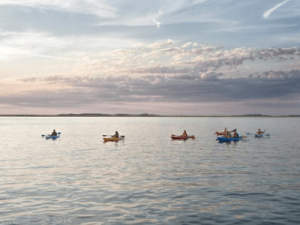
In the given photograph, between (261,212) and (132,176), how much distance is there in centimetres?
1349

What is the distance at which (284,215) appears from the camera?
1816 cm

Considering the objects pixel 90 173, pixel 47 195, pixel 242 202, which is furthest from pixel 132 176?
pixel 242 202

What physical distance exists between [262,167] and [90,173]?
726 inches

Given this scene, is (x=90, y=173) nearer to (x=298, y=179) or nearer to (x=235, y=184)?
(x=235, y=184)

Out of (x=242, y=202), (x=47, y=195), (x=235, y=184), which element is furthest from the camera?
(x=235, y=184)

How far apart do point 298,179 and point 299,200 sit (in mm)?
7655

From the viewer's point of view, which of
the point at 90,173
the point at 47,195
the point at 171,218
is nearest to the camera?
the point at 171,218

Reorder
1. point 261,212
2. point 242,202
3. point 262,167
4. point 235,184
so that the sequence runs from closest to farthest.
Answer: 1. point 261,212
2. point 242,202
3. point 235,184
4. point 262,167

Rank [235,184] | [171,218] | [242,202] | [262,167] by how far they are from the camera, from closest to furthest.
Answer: [171,218], [242,202], [235,184], [262,167]

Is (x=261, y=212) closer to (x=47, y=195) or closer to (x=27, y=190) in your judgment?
(x=47, y=195)

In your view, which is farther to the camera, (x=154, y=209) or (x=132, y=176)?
(x=132, y=176)

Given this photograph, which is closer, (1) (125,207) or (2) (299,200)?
(1) (125,207)

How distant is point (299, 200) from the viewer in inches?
833

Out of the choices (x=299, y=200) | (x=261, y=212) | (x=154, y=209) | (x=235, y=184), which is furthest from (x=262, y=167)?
(x=154, y=209)
